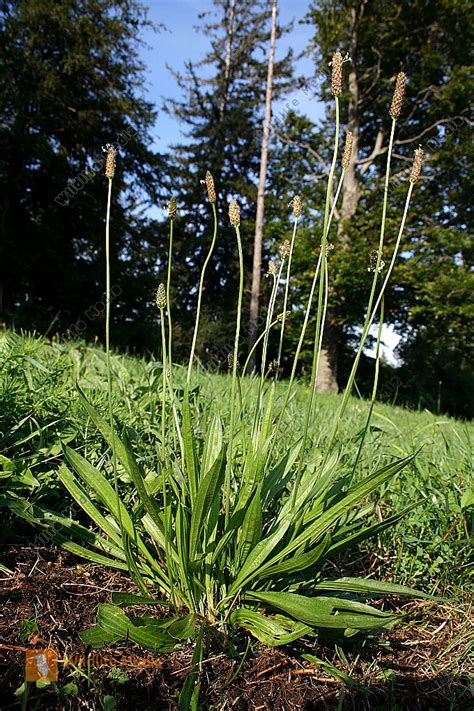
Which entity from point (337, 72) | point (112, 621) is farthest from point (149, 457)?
point (337, 72)

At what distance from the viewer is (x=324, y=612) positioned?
3.21ft

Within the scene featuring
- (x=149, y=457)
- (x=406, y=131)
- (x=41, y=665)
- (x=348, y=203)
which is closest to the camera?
(x=41, y=665)

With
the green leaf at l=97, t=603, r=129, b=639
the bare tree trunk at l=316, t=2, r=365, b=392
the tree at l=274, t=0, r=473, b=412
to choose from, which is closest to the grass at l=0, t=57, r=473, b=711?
the green leaf at l=97, t=603, r=129, b=639

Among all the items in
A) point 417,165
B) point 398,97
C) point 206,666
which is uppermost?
point 398,97

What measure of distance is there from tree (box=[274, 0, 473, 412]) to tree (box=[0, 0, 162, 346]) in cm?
496

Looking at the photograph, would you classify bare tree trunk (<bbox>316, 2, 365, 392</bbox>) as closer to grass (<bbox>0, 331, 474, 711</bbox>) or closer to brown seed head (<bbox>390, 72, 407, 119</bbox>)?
grass (<bbox>0, 331, 474, 711</bbox>)

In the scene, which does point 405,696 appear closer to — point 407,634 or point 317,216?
point 407,634

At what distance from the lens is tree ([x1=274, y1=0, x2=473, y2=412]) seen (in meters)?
10.3

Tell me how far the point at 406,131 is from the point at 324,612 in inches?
518

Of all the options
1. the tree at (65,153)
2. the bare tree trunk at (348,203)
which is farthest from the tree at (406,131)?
the tree at (65,153)

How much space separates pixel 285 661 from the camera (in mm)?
1098

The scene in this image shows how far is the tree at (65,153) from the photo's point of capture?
434 inches

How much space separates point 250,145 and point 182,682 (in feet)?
62.4

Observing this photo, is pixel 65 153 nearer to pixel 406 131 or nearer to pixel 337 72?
pixel 406 131
